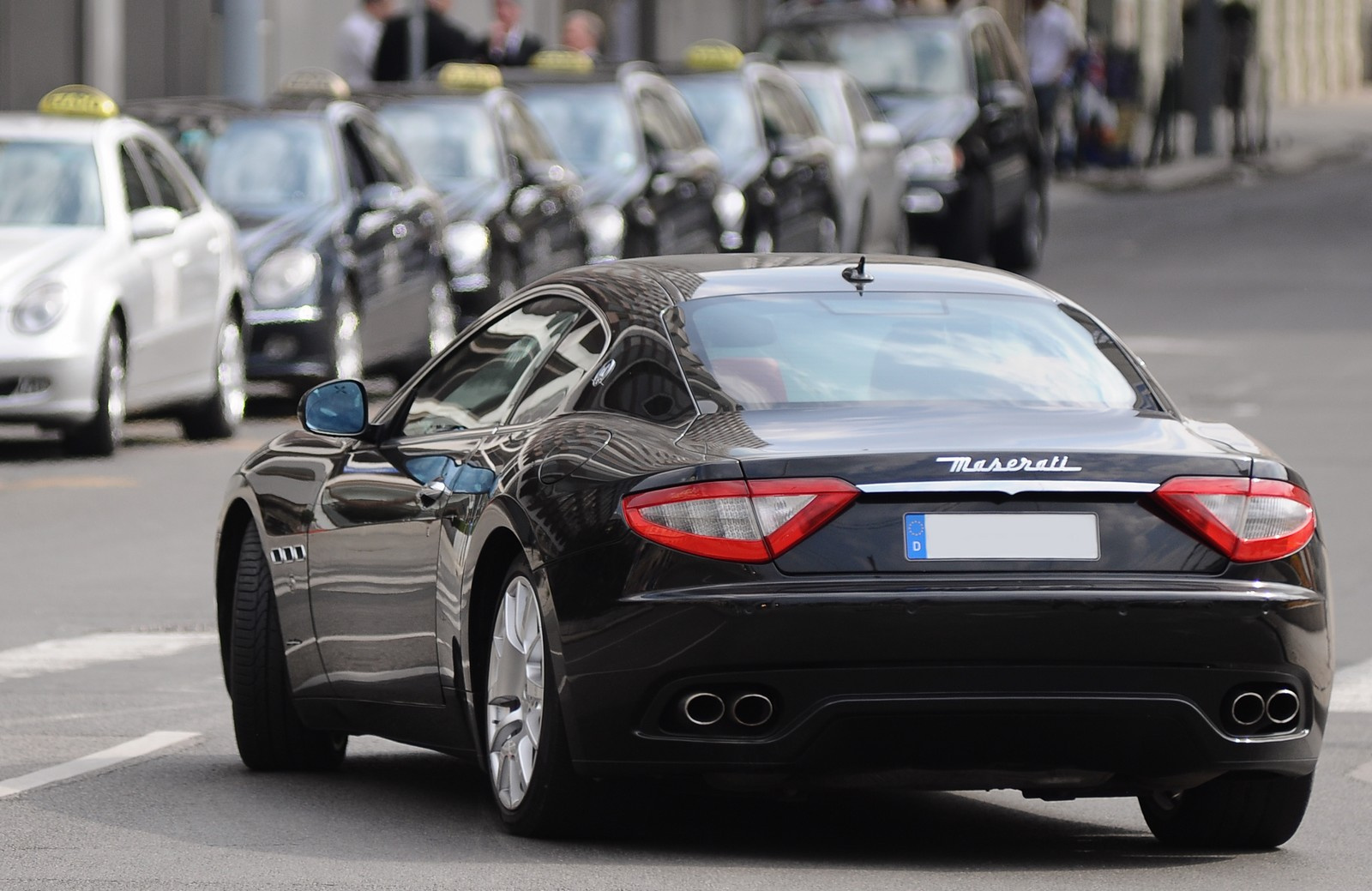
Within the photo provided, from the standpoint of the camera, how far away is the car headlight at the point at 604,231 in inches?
870

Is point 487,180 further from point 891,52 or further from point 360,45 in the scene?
point 891,52

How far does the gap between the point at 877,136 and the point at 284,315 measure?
875cm

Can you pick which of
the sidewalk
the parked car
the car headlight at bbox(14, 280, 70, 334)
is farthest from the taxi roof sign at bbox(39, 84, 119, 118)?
the sidewalk

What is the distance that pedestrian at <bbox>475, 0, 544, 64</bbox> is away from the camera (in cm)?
2848

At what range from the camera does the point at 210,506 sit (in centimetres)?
1487

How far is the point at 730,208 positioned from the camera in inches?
949

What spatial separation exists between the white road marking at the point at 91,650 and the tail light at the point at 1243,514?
455 cm

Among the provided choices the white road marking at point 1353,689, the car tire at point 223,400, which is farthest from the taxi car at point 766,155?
the white road marking at point 1353,689

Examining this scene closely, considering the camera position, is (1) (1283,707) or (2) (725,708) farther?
(1) (1283,707)

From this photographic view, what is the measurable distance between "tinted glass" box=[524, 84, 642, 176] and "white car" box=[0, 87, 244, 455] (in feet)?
18.5

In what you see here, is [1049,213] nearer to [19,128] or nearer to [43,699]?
[19,128]

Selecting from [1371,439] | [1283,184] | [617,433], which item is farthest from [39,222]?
[1283,184]

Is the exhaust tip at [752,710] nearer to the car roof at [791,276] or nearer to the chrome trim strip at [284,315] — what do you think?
the car roof at [791,276]

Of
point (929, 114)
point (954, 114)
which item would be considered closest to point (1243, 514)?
point (954, 114)
